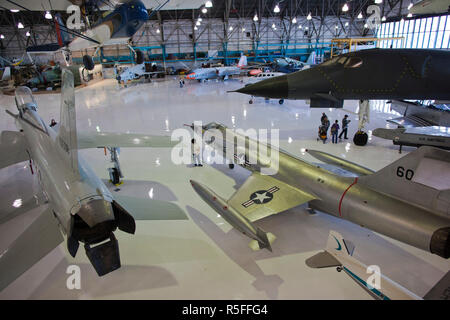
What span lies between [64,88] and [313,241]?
17.9 ft

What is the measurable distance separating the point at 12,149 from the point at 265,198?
7131 millimetres

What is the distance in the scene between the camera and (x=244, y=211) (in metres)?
5.76

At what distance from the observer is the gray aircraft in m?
8.87

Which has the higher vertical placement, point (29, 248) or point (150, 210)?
point (150, 210)

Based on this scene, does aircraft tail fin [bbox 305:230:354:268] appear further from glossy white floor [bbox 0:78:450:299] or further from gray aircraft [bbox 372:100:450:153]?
gray aircraft [bbox 372:100:450:153]

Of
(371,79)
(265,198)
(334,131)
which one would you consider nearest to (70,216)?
(265,198)

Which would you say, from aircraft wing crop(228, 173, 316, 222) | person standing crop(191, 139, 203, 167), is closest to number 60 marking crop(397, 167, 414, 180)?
aircraft wing crop(228, 173, 316, 222)

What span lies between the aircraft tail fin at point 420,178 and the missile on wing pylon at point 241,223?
229cm

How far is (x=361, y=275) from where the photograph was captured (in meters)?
3.68

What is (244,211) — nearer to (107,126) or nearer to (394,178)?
(394,178)

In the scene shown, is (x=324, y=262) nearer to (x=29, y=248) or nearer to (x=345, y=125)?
(x=29, y=248)

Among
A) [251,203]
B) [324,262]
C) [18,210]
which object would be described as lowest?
[18,210]

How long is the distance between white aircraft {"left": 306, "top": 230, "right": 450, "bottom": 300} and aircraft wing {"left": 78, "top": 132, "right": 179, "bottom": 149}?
5274 millimetres

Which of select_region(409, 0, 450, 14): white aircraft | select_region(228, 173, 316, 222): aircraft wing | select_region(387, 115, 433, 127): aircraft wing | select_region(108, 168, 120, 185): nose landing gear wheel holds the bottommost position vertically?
select_region(108, 168, 120, 185): nose landing gear wheel
